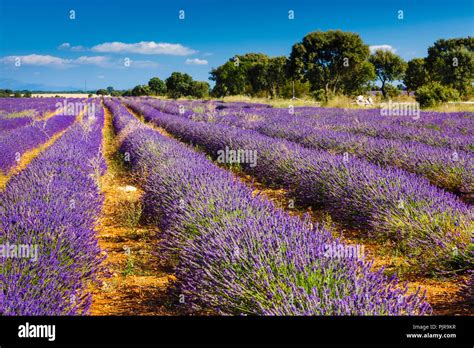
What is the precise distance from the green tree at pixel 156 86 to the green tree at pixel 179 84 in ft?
31.9

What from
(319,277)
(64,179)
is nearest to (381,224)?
(319,277)

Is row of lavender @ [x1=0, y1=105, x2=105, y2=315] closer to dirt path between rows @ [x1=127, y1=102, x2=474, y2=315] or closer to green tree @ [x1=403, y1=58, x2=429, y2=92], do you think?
dirt path between rows @ [x1=127, y1=102, x2=474, y2=315]

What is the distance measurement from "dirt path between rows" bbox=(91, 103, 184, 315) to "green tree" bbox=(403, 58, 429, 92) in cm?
4164

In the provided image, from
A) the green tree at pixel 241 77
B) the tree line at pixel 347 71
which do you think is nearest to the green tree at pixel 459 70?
the tree line at pixel 347 71

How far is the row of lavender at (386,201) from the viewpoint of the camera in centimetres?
Answer: 292

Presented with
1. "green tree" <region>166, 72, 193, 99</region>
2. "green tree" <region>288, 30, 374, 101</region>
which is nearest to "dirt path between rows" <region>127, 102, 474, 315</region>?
"green tree" <region>288, 30, 374, 101</region>

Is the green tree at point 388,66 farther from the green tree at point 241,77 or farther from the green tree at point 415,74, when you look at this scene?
the green tree at point 241,77

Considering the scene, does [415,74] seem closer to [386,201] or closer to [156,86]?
[386,201]

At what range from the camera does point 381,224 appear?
11.7 feet

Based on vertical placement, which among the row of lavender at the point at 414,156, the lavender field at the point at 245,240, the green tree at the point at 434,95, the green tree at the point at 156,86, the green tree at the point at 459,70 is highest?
the green tree at the point at 156,86

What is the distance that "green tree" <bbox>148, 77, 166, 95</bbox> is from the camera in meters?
88.3

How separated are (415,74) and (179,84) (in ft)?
143
